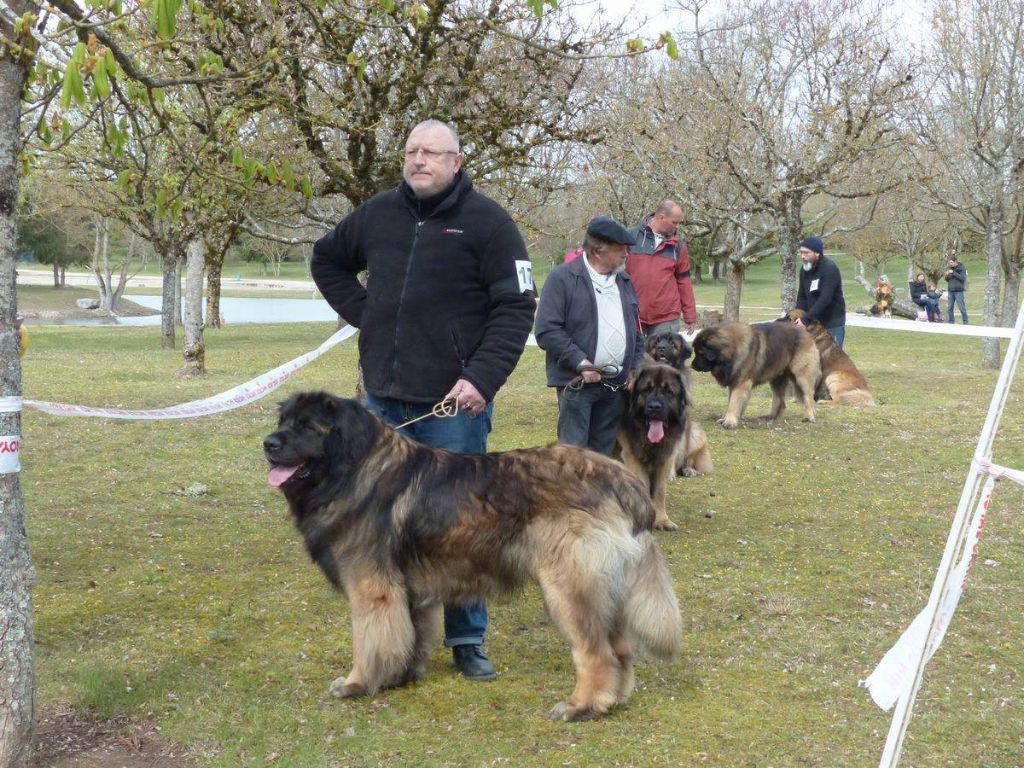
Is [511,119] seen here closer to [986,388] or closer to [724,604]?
[724,604]

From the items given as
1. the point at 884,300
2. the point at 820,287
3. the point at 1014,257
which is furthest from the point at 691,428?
the point at 884,300

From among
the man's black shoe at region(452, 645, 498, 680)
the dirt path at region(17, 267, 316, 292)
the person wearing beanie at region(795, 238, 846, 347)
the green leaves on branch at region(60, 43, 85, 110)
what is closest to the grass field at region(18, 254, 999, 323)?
the dirt path at region(17, 267, 316, 292)

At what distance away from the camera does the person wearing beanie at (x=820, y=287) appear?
45.5ft

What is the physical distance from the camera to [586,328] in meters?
6.28

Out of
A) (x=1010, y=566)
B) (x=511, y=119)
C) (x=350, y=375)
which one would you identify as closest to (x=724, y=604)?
(x=1010, y=566)

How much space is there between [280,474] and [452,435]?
898 mm

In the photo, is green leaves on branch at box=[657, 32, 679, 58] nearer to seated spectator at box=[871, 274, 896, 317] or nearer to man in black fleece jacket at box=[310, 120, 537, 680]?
man in black fleece jacket at box=[310, 120, 537, 680]

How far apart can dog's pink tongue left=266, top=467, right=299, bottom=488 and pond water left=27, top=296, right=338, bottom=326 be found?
3244 cm

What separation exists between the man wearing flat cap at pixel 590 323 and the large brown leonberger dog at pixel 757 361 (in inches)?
221

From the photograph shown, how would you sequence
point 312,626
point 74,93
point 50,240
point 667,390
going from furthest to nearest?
point 50,240 → point 667,390 → point 312,626 → point 74,93

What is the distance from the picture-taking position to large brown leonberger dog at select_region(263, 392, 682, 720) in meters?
4.07

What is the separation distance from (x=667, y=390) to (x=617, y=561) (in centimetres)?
323

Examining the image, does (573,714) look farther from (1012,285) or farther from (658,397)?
(1012,285)

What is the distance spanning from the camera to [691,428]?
8891 millimetres
